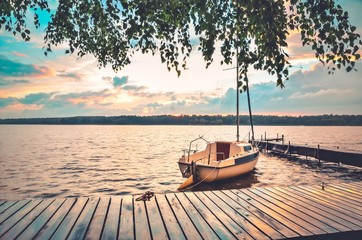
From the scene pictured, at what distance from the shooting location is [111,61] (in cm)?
887

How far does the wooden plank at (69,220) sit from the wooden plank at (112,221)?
67 cm

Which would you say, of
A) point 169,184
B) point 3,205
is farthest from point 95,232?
point 169,184

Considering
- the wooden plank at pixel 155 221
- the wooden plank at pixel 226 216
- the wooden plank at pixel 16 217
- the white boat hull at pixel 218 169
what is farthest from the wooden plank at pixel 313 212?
the white boat hull at pixel 218 169

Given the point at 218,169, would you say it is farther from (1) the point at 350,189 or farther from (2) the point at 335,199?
(2) the point at 335,199

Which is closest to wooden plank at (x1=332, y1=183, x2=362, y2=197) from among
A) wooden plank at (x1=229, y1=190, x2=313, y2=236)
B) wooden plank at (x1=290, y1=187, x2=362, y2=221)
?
wooden plank at (x1=290, y1=187, x2=362, y2=221)

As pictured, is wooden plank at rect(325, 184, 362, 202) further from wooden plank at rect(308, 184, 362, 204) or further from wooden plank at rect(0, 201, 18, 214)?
wooden plank at rect(0, 201, 18, 214)

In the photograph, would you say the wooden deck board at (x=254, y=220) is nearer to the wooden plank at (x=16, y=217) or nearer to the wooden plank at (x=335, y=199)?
the wooden plank at (x=335, y=199)

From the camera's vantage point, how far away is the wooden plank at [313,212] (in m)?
5.54

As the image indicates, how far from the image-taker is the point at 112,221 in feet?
18.4

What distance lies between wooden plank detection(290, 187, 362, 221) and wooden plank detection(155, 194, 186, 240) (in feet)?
13.3

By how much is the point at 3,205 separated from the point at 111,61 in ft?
16.7

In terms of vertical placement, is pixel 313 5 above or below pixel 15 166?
above

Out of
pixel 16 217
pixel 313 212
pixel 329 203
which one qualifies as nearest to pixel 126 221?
pixel 16 217

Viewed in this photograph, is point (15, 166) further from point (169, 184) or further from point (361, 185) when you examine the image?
point (361, 185)
